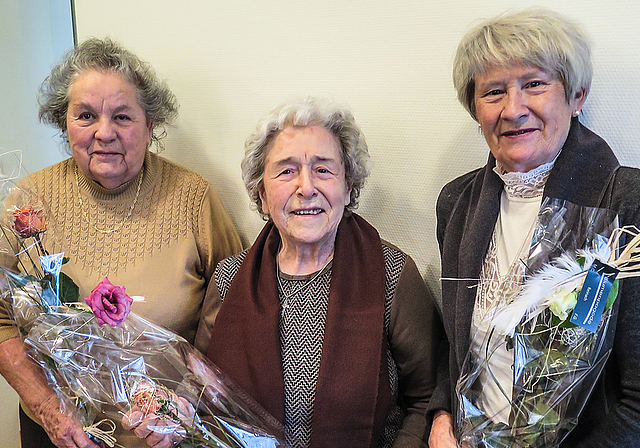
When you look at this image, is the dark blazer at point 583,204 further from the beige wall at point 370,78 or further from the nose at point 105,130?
the nose at point 105,130

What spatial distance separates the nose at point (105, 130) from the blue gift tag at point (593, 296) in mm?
1520

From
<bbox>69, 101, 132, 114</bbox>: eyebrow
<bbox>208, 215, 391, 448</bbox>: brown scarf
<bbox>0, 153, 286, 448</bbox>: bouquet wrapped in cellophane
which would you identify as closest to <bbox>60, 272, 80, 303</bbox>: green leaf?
<bbox>0, 153, 286, 448</bbox>: bouquet wrapped in cellophane

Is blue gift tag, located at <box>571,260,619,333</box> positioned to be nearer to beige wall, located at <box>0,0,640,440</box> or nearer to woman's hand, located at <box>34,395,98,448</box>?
beige wall, located at <box>0,0,640,440</box>

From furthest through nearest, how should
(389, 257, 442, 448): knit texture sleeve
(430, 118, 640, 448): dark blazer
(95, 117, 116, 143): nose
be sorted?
(95, 117, 116, 143): nose, (389, 257, 442, 448): knit texture sleeve, (430, 118, 640, 448): dark blazer

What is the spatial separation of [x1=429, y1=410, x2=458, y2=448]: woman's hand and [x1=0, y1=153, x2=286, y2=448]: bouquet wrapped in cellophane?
A: 1.28ft

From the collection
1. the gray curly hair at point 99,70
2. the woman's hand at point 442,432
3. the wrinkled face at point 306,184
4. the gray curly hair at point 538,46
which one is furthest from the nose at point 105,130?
the woman's hand at point 442,432

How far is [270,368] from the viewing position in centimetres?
160

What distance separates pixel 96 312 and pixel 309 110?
824mm

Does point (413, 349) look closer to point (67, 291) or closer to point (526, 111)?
point (526, 111)

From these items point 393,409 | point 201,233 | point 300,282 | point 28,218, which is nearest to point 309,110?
point 300,282

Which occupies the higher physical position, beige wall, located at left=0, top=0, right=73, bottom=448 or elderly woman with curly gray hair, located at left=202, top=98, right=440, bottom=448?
beige wall, located at left=0, top=0, right=73, bottom=448

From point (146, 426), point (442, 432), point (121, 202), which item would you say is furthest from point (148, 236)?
point (442, 432)

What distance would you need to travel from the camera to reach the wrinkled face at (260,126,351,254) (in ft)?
5.39

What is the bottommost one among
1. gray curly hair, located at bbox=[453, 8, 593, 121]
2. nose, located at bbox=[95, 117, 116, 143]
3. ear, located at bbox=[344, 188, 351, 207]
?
ear, located at bbox=[344, 188, 351, 207]
